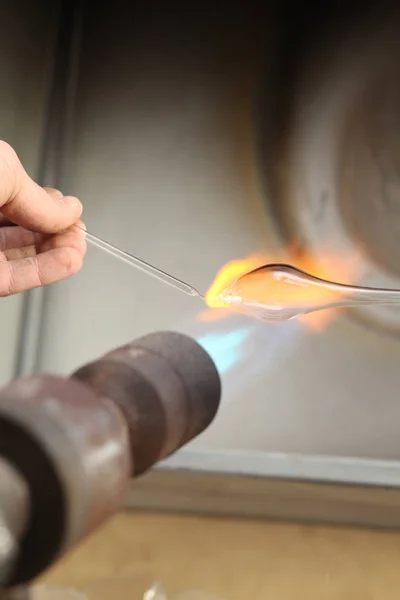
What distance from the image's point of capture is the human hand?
37 cm

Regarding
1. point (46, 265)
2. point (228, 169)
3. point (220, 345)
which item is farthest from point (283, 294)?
point (228, 169)

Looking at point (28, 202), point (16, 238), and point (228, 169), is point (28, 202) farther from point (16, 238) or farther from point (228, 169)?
point (228, 169)

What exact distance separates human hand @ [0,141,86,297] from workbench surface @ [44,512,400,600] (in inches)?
10.4

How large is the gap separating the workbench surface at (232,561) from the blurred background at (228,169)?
5.3 inches

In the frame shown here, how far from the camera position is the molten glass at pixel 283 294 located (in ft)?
1.50

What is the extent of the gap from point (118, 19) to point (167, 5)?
64 millimetres

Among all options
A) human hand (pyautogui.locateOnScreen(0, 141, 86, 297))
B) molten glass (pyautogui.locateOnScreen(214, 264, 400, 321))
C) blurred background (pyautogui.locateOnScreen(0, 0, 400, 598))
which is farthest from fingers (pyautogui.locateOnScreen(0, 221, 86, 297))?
blurred background (pyautogui.locateOnScreen(0, 0, 400, 598))

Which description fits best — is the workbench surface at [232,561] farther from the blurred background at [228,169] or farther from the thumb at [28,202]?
the thumb at [28,202]

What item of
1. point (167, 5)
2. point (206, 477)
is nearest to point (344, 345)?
point (206, 477)

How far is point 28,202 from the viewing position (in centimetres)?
39

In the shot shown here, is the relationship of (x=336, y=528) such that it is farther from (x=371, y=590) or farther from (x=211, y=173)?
(x=211, y=173)

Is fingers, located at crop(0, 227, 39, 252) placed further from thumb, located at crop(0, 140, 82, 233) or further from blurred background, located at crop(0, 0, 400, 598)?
blurred background, located at crop(0, 0, 400, 598)

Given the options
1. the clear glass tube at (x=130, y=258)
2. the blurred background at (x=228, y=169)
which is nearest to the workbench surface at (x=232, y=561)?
the blurred background at (x=228, y=169)

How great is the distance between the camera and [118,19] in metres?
0.73
